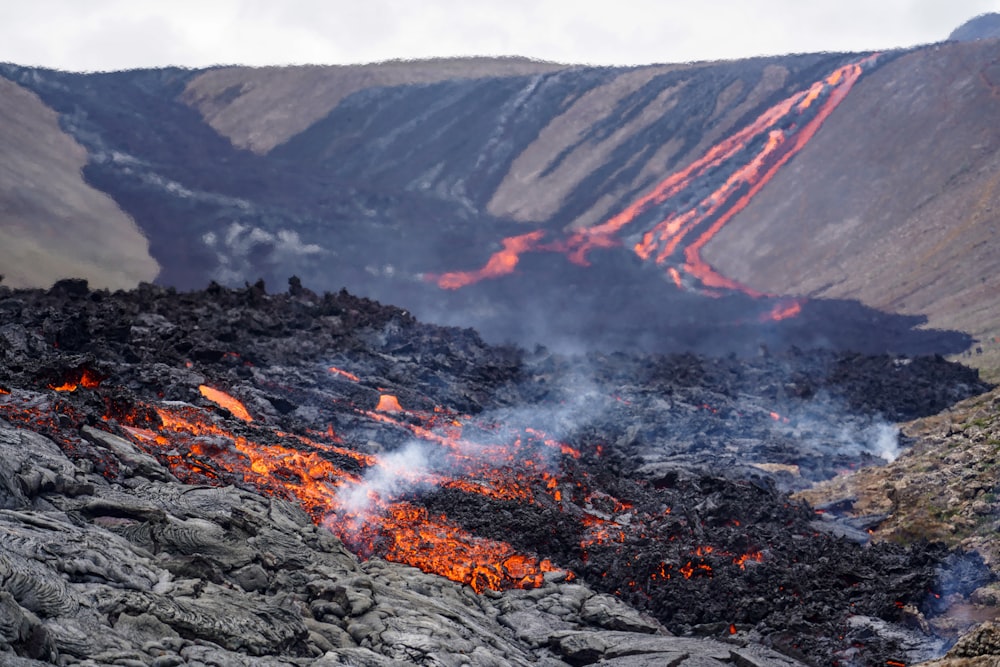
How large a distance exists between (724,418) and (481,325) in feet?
81.8

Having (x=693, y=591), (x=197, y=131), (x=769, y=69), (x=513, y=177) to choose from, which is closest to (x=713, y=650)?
(x=693, y=591)

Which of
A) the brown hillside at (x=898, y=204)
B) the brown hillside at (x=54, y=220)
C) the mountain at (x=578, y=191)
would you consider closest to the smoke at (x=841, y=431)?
the mountain at (x=578, y=191)

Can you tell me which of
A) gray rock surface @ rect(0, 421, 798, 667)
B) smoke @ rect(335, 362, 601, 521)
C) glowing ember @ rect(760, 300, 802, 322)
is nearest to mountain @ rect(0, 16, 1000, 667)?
gray rock surface @ rect(0, 421, 798, 667)

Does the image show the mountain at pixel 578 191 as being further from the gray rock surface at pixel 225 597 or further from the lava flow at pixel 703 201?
the gray rock surface at pixel 225 597

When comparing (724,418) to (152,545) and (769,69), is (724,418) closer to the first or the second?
(152,545)

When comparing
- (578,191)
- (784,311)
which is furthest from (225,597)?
(578,191)

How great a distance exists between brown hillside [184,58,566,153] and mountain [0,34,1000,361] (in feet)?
0.85

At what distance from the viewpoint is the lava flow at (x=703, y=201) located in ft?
236

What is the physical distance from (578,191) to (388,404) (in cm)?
4939

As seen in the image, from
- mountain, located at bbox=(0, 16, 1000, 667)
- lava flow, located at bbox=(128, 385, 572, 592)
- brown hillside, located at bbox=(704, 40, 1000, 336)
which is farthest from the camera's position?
brown hillside, located at bbox=(704, 40, 1000, 336)

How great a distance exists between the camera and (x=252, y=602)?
1545 cm

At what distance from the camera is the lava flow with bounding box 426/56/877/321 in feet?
236

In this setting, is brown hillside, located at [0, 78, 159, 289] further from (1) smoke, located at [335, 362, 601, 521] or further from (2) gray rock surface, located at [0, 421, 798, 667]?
(2) gray rock surface, located at [0, 421, 798, 667]

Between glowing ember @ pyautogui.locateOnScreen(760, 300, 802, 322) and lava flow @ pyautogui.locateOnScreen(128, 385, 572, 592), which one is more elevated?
glowing ember @ pyautogui.locateOnScreen(760, 300, 802, 322)
